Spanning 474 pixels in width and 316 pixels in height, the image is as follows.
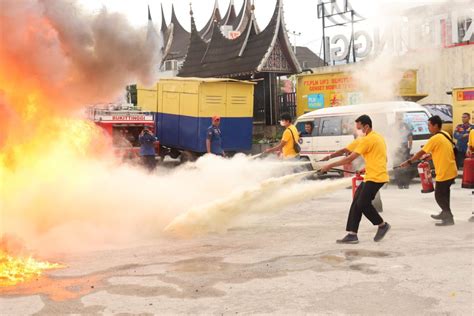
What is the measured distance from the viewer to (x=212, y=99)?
700 inches

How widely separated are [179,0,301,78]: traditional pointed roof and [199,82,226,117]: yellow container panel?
16.4ft

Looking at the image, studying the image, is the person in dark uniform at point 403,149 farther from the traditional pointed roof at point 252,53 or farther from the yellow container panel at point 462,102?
the traditional pointed roof at point 252,53

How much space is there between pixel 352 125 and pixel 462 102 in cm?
333

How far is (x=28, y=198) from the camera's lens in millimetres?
7035

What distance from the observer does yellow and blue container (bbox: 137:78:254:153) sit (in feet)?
57.9

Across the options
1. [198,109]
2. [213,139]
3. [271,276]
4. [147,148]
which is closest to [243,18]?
[198,109]

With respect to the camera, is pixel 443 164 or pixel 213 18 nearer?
pixel 443 164

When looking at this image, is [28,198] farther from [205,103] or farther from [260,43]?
[260,43]

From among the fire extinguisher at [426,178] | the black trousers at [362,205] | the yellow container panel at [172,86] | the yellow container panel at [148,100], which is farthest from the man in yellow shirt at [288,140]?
the yellow container panel at [148,100]

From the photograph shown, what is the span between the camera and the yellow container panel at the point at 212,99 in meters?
17.5

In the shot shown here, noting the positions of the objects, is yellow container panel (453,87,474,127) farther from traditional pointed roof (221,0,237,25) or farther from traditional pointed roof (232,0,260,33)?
traditional pointed roof (221,0,237,25)

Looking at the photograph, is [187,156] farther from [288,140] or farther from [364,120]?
[364,120]

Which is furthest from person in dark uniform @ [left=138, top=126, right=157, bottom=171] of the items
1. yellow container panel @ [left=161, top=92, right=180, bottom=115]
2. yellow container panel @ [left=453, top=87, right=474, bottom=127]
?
yellow container panel @ [left=453, top=87, right=474, bottom=127]

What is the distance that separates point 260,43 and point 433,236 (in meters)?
17.8
